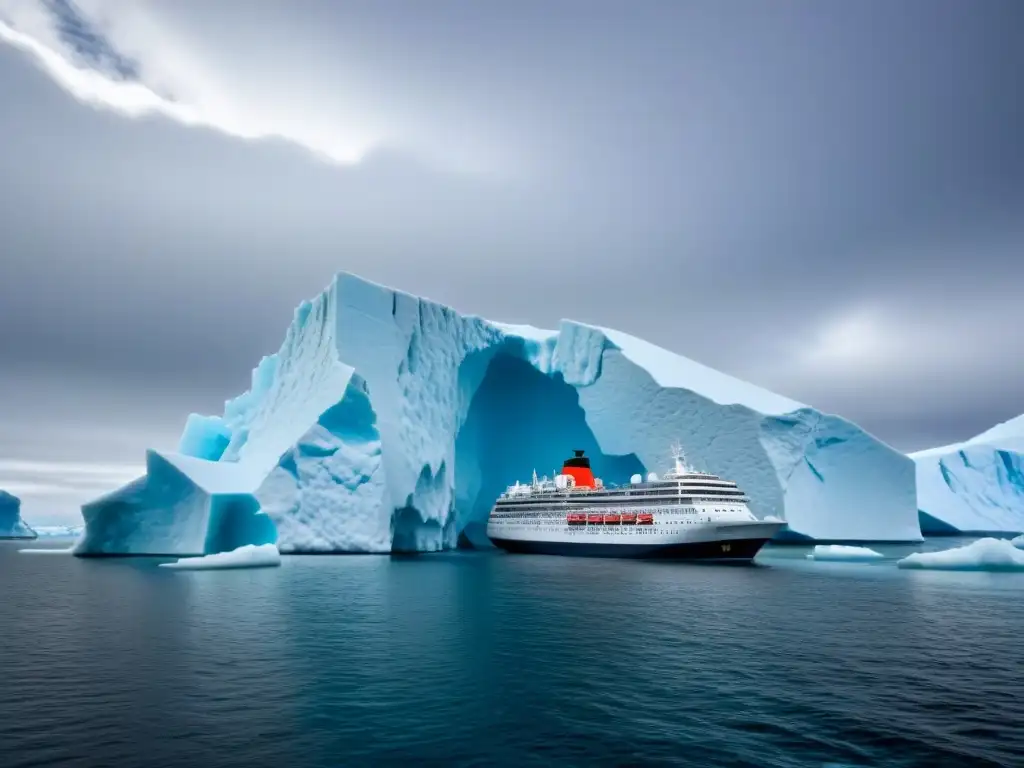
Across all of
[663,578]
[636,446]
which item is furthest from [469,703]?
[636,446]

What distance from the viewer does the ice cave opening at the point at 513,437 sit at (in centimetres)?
3522

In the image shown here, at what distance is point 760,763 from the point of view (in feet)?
17.5

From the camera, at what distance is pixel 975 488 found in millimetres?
49812

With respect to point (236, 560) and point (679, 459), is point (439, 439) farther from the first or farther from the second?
point (236, 560)

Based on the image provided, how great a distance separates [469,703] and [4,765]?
12.3 ft

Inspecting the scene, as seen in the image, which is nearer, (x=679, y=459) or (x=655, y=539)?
(x=655, y=539)

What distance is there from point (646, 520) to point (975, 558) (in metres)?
10.2

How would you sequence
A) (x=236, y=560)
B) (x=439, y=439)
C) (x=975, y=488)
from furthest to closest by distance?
(x=975, y=488), (x=439, y=439), (x=236, y=560)

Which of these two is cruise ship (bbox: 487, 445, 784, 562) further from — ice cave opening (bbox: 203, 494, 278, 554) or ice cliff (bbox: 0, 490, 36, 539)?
ice cliff (bbox: 0, 490, 36, 539)

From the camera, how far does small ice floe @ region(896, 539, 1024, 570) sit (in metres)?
21.4

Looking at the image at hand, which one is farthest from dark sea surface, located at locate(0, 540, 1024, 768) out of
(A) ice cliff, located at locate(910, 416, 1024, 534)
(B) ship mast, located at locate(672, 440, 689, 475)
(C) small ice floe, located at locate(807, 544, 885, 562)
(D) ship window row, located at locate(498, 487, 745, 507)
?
(A) ice cliff, located at locate(910, 416, 1024, 534)

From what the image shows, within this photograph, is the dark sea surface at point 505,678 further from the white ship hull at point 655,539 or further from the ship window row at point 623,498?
the ship window row at point 623,498

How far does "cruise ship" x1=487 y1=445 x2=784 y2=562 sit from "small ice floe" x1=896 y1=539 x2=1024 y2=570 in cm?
440

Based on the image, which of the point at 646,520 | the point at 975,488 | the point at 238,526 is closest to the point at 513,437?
the point at 646,520
